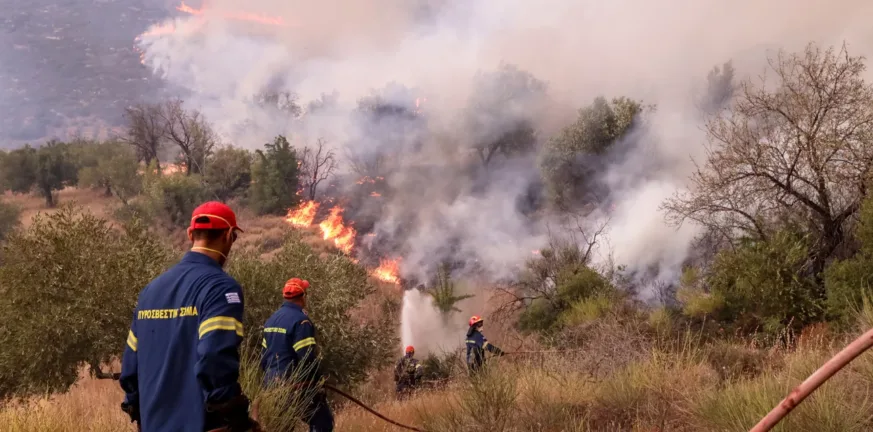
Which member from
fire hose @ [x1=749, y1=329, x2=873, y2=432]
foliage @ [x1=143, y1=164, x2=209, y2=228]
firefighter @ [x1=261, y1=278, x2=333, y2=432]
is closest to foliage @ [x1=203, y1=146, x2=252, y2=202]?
foliage @ [x1=143, y1=164, x2=209, y2=228]

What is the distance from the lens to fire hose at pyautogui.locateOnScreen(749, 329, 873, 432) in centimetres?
169

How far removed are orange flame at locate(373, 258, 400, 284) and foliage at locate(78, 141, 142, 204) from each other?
16376 mm

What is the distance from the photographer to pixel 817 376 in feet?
5.86

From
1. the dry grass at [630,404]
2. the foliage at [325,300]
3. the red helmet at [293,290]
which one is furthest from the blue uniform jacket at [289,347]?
the foliage at [325,300]

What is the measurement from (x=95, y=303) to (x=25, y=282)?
2.88 ft

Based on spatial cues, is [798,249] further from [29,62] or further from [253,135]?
[29,62]

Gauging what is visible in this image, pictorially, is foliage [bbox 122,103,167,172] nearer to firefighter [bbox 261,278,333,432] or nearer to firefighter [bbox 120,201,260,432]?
firefighter [bbox 261,278,333,432]

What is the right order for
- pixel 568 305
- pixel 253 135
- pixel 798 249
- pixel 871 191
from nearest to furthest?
pixel 871 191 < pixel 798 249 < pixel 568 305 < pixel 253 135

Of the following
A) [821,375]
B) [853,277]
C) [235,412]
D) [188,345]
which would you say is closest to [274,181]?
[853,277]

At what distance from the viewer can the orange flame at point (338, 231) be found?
98.0ft

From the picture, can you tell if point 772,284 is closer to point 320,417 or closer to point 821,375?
point 320,417

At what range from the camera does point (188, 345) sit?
2627 millimetres

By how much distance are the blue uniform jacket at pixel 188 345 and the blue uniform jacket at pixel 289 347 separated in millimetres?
1830

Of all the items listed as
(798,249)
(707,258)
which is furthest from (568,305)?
(798,249)
